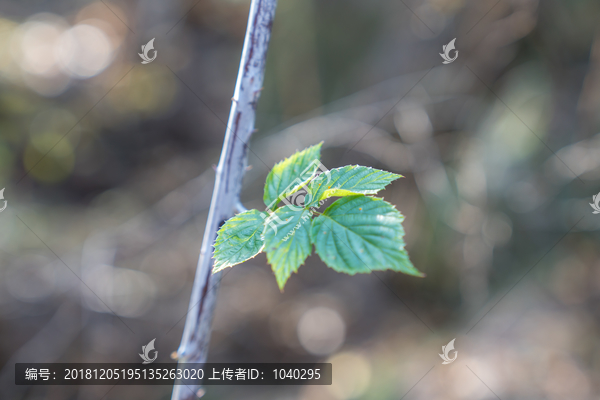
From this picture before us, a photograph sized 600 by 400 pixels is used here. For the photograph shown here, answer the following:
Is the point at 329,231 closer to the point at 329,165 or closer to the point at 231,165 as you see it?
the point at 231,165

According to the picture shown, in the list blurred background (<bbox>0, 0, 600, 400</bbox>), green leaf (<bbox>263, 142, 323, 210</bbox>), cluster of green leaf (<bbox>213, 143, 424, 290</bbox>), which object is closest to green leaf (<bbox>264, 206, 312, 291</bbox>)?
cluster of green leaf (<bbox>213, 143, 424, 290</bbox>)

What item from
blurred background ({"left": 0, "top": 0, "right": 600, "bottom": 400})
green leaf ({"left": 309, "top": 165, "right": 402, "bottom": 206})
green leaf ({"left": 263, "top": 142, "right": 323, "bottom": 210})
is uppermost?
blurred background ({"left": 0, "top": 0, "right": 600, "bottom": 400})

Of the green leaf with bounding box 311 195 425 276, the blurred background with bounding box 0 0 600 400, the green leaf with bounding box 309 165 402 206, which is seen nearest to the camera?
the green leaf with bounding box 311 195 425 276

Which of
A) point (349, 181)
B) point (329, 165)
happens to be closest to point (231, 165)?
point (349, 181)

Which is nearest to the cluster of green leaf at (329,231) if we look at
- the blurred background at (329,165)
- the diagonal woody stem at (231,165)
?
the diagonal woody stem at (231,165)

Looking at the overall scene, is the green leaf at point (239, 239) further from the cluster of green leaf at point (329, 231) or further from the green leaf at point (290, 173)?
the green leaf at point (290, 173)

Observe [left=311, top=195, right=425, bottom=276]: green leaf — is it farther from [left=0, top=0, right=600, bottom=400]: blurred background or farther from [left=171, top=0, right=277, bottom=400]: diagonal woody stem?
[left=0, top=0, right=600, bottom=400]: blurred background

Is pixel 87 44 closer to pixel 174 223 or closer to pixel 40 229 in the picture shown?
pixel 40 229
